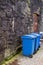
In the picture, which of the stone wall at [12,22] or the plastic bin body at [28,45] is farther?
the plastic bin body at [28,45]

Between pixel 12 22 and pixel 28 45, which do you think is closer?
pixel 12 22

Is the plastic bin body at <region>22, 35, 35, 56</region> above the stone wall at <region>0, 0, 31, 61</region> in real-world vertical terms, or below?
below

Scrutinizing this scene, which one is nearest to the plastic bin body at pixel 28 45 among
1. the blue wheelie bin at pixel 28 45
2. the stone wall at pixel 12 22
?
the blue wheelie bin at pixel 28 45

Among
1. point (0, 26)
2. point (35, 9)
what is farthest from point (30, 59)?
point (35, 9)

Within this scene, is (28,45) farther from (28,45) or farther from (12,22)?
(12,22)

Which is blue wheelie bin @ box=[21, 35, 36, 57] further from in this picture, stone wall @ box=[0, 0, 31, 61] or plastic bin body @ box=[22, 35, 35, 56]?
stone wall @ box=[0, 0, 31, 61]

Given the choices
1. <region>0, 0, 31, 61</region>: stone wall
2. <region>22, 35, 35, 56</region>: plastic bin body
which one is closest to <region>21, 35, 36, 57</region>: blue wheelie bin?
<region>22, 35, 35, 56</region>: plastic bin body

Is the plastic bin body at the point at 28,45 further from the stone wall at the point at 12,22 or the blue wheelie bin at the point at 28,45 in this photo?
the stone wall at the point at 12,22

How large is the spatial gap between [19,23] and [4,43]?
2.05m

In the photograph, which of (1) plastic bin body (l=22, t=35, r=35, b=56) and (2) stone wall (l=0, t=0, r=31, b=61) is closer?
(2) stone wall (l=0, t=0, r=31, b=61)

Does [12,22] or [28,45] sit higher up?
[12,22]

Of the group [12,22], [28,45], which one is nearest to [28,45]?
[28,45]

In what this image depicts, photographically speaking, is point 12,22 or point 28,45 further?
point 28,45

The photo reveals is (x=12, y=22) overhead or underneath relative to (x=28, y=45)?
overhead
